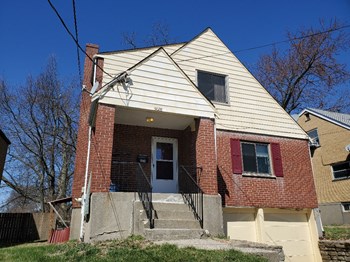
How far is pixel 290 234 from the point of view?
402 inches

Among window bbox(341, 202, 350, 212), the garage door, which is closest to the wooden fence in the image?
the garage door

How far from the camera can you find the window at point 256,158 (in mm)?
10375

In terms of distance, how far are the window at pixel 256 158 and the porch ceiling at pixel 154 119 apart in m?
2.17

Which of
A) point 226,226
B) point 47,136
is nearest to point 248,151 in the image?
point 226,226

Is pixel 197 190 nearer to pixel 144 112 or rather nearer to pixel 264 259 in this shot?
pixel 144 112

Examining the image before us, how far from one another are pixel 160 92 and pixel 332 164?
18047 millimetres

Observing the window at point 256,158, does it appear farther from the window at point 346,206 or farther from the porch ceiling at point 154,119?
the window at point 346,206

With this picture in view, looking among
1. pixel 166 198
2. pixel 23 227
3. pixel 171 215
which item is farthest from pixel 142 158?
pixel 23 227

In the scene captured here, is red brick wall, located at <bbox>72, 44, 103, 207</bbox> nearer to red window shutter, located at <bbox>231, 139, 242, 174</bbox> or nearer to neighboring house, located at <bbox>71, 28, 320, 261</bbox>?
neighboring house, located at <bbox>71, 28, 320, 261</bbox>

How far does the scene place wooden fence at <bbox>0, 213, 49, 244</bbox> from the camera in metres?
14.3

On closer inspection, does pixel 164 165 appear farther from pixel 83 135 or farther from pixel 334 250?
pixel 334 250

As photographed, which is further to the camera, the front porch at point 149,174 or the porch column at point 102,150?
the porch column at point 102,150

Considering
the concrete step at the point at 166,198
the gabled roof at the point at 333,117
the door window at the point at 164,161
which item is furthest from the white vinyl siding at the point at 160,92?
the gabled roof at the point at 333,117

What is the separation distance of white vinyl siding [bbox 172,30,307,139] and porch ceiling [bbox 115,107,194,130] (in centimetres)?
182
